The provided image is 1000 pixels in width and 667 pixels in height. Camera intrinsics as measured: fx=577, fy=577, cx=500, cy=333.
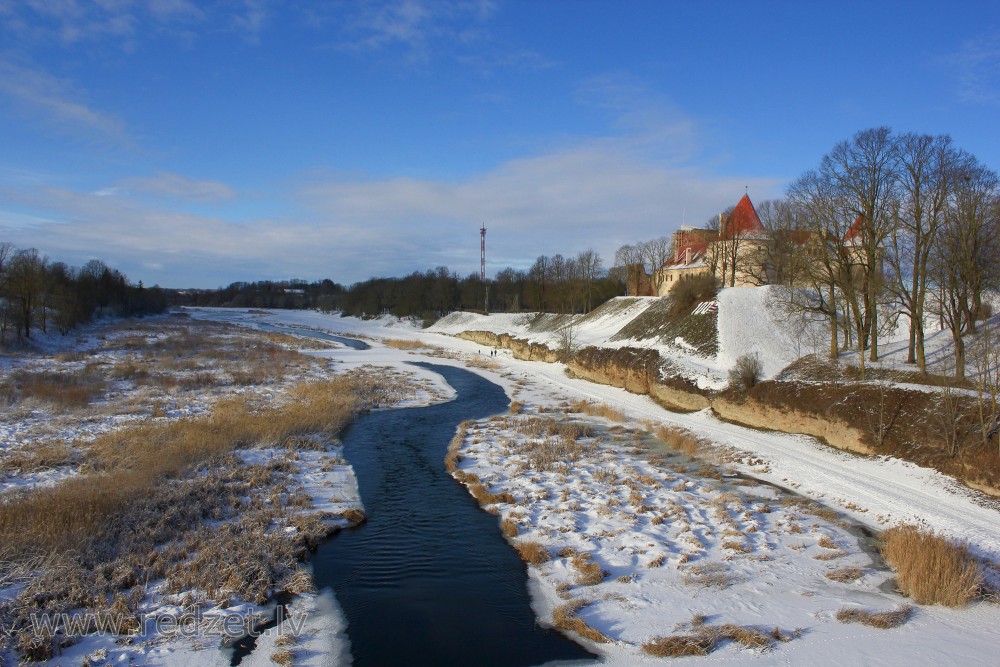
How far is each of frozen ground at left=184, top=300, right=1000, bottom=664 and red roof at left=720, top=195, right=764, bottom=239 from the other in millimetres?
28313

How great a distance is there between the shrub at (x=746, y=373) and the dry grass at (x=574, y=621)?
1801cm

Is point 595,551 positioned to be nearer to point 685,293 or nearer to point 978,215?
→ point 978,215

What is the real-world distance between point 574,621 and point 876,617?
4813mm

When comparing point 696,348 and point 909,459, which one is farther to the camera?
point 696,348

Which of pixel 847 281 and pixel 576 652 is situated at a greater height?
pixel 847 281

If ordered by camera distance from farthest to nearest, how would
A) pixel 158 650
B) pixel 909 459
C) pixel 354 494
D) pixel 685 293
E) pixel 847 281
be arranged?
pixel 685 293 < pixel 847 281 < pixel 909 459 < pixel 354 494 < pixel 158 650

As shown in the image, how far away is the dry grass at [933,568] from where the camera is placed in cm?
994

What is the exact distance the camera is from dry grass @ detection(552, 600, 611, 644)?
8938mm

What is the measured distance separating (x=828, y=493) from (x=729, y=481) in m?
2.58

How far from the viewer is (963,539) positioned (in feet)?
39.8

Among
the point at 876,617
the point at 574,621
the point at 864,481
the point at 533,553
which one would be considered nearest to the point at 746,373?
the point at 864,481

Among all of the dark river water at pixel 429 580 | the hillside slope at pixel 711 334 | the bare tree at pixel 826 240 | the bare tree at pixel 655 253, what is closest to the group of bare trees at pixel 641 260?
the bare tree at pixel 655 253

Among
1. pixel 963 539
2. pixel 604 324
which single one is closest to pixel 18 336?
pixel 604 324

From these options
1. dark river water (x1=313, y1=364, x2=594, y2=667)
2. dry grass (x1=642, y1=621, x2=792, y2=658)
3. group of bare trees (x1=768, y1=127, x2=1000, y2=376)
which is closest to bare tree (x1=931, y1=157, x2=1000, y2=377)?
group of bare trees (x1=768, y1=127, x2=1000, y2=376)
